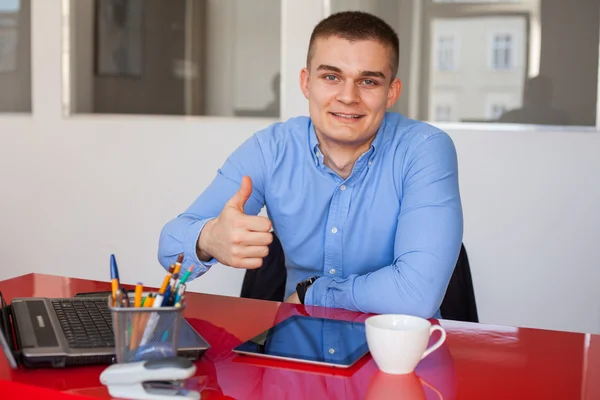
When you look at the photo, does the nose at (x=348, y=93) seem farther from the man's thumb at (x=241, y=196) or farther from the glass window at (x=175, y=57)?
the glass window at (x=175, y=57)

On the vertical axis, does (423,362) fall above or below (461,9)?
Result: below

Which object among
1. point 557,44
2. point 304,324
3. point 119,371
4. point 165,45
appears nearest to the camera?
point 119,371

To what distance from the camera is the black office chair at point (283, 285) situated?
2.14 meters

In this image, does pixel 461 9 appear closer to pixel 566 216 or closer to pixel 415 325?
pixel 566 216

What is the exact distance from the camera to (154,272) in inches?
139

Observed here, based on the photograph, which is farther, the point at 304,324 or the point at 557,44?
the point at 557,44

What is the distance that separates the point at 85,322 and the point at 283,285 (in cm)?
100

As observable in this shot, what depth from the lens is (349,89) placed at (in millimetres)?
1933

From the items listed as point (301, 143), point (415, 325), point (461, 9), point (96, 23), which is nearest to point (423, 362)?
point (415, 325)

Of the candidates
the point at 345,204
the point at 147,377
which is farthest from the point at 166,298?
the point at 345,204

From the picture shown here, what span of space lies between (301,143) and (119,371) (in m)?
1.09

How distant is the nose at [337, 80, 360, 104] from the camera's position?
1924 mm

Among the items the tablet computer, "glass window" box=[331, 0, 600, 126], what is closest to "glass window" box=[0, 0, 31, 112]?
"glass window" box=[331, 0, 600, 126]

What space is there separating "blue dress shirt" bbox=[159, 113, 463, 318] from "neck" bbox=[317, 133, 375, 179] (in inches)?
1.3
